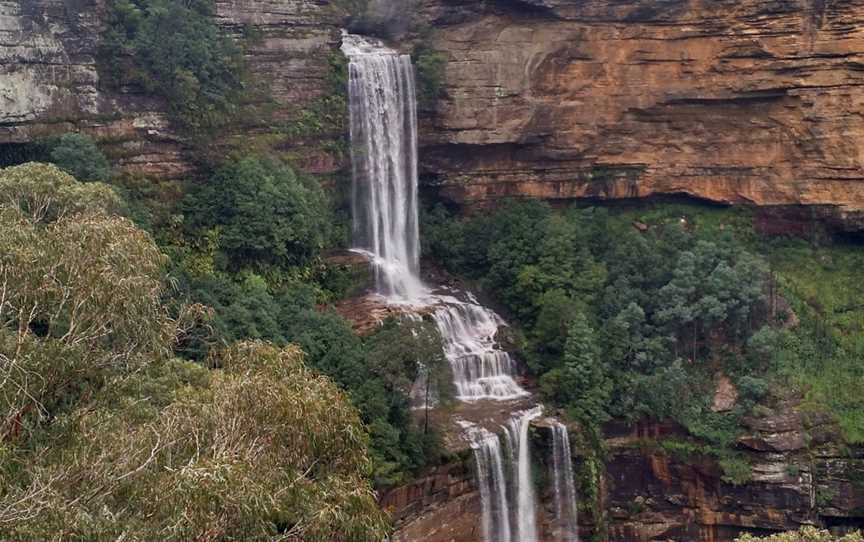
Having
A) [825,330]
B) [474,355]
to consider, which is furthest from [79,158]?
[825,330]

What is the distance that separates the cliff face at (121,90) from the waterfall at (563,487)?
933 centimetres

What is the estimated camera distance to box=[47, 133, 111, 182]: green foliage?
19.3m

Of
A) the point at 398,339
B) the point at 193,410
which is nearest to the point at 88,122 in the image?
the point at 398,339

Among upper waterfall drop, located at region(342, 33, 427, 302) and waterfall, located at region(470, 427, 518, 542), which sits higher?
upper waterfall drop, located at region(342, 33, 427, 302)

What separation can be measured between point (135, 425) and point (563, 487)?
42.2ft

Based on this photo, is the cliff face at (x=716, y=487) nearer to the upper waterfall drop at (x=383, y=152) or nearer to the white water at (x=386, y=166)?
the white water at (x=386, y=166)

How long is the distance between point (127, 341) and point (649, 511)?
14423 mm

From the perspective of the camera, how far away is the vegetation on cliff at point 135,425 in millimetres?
7750

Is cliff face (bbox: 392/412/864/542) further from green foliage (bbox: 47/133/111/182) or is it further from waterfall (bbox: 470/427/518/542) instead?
green foliage (bbox: 47/133/111/182)

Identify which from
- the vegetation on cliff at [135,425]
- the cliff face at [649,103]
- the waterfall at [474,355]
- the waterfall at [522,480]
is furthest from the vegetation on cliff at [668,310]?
the vegetation on cliff at [135,425]

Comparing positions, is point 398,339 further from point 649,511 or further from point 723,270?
point 723,270

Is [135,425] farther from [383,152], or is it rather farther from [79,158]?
[383,152]

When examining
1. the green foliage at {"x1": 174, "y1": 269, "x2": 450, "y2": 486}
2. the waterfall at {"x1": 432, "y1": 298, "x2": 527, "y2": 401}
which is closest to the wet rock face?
the green foliage at {"x1": 174, "y1": 269, "x2": 450, "y2": 486}

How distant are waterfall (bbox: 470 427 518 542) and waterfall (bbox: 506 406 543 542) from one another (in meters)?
0.35
